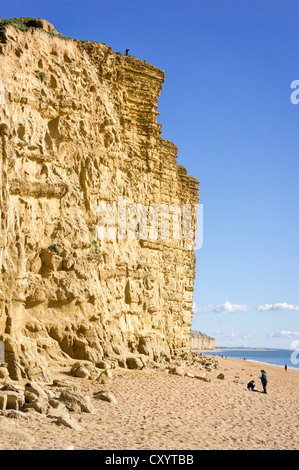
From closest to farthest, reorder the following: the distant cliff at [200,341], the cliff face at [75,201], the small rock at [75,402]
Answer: the small rock at [75,402]
the cliff face at [75,201]
the distant cliff at [200,341]

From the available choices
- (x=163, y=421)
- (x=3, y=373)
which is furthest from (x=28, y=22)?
(x=163, y=421)

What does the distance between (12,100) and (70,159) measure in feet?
12.1

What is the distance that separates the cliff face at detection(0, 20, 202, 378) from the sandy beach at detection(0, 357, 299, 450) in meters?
2.28

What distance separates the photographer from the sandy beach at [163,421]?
981cm

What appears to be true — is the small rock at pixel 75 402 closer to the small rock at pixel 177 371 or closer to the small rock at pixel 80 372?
the small rock at pixel 80 372

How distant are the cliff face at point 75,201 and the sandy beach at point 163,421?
2.28 meters

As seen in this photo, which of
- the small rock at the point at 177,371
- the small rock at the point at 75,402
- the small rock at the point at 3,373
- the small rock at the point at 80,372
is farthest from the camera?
the small rock at the point at 177,371

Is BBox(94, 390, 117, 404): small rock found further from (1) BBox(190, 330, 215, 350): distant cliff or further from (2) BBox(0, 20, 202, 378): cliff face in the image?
(1) BBox(190, 330, 215, 350): distant cliff

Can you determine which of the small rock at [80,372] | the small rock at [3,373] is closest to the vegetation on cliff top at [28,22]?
the small rock at [80,372]

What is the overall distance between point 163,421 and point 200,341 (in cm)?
10296

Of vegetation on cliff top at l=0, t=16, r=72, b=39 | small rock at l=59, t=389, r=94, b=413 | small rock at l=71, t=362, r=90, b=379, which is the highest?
vegetation on cliff top at l=0, t=16, r=72, b=39

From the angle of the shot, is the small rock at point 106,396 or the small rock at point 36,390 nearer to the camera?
the small rock at point 36,390

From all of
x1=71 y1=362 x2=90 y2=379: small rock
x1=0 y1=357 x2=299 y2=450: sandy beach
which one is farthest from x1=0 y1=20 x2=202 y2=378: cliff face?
x1=0 y1=357 x2=299 y2=450: sandy beach

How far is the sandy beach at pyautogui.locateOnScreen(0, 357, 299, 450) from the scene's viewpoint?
386 inches
